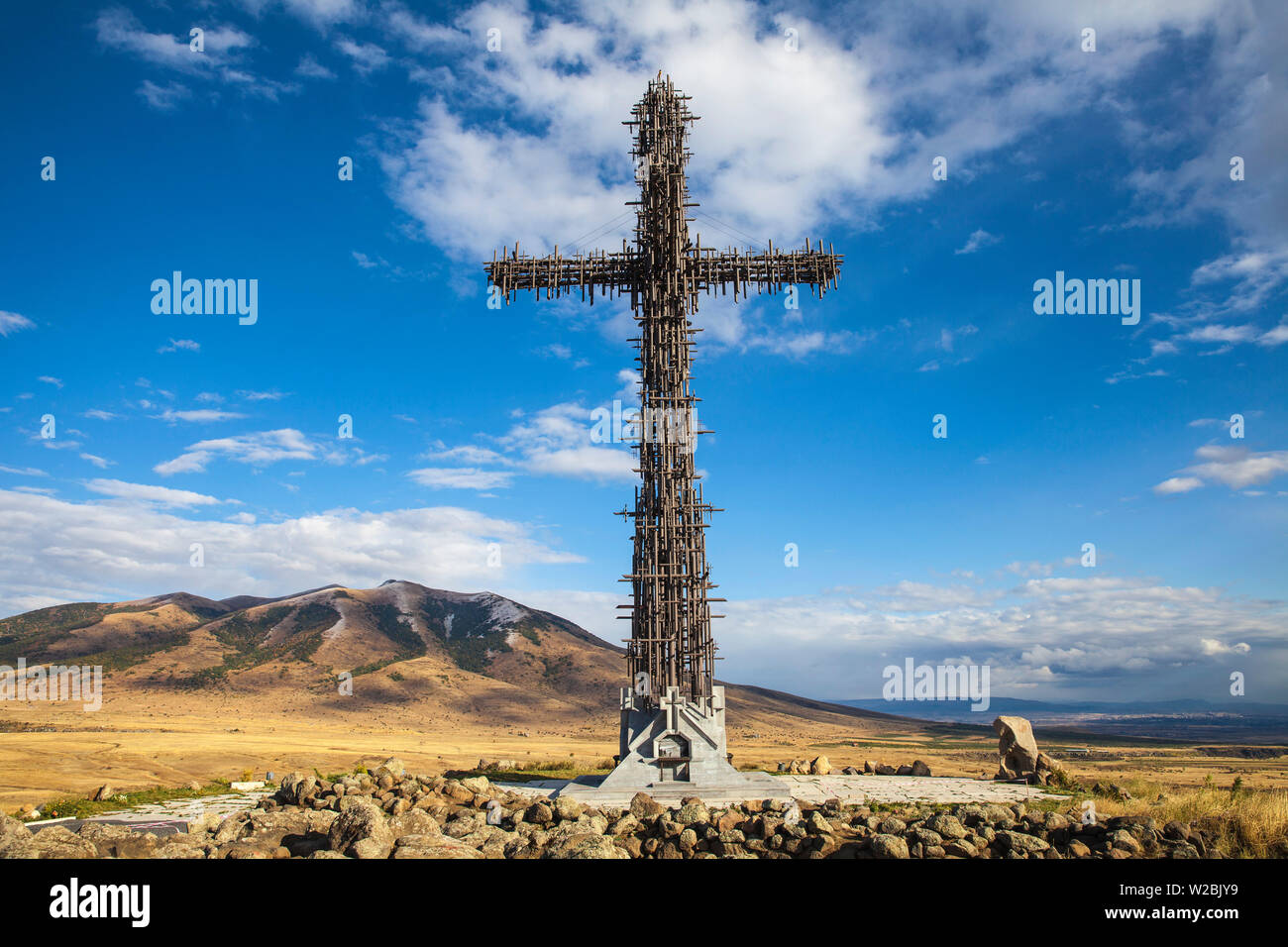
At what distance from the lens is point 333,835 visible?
451 inches

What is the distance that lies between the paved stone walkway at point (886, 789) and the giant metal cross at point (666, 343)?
11.4 feet

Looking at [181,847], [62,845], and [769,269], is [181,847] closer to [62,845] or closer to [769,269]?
[62,845]

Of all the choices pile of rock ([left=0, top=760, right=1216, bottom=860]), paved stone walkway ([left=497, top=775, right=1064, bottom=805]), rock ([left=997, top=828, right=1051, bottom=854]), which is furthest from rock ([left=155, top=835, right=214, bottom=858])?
rock ([left=997, top=828, right=1051, bottom=854])

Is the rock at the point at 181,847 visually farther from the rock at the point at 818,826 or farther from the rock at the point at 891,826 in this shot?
the rock at the point at 891,826

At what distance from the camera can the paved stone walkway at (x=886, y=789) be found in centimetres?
1712

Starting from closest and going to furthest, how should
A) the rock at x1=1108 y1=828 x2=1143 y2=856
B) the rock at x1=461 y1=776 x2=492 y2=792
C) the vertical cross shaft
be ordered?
the rock at x1=1108 y1=828 x2=1143 y2=856
the rock at x1=461 y1=776 x2=492 y2=792
the vertical cross shaft

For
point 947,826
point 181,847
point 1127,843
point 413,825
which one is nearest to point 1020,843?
point 947,826

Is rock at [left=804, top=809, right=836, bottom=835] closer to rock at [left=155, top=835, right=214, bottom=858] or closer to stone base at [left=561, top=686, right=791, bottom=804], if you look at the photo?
stone base at [left=561, top=686, right=791, bottom=804]

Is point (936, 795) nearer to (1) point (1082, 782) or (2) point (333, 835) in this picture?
(1) point (1082, 782)

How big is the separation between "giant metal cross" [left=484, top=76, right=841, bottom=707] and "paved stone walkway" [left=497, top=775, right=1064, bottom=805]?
11.4 ft

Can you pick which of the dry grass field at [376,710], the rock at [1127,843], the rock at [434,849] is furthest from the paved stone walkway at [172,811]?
the rock at [1127,843]

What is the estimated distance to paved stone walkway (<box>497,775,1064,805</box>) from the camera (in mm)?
17125
